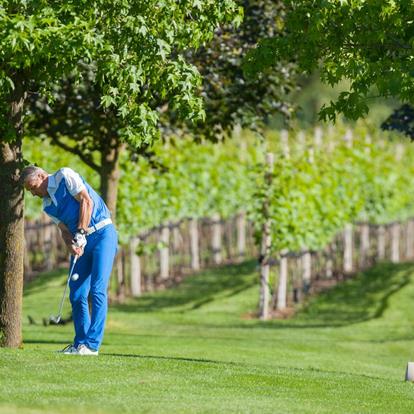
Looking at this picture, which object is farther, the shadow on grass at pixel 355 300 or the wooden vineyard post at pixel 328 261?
the wooden vineyard post at pixel 328 261

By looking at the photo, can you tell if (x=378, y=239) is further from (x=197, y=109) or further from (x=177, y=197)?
(x=197, y=109)

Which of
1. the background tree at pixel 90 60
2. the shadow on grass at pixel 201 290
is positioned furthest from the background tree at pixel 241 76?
the shadow on grass at pixel 201 290

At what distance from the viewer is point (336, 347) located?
18562mm

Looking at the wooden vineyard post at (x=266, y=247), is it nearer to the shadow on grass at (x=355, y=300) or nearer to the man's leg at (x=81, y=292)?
the shadow on grass at (x=355, y=300)

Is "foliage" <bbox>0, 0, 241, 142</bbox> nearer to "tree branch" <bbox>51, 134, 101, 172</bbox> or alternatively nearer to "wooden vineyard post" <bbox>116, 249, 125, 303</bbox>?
"tree branch" <bbox>51, 134, 101, 172</bbox>

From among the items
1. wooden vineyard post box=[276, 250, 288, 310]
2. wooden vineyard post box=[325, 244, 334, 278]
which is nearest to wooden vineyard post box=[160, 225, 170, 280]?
wooden vineyard post box=[325, 244, 334, 278]

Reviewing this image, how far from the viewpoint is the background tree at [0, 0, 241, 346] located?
436 inches

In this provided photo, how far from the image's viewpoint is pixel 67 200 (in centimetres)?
1193

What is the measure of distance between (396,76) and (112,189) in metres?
8.33

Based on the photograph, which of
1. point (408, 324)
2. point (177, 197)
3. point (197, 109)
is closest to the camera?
A: point (197, 109)

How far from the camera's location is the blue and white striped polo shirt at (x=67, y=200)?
11.7 metres

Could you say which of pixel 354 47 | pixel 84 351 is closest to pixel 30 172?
pixel 84 351

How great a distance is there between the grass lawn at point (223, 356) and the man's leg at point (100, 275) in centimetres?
29

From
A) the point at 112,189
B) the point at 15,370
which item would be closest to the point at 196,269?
the point at 112,189
